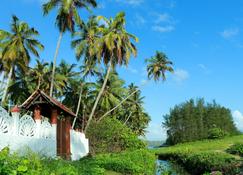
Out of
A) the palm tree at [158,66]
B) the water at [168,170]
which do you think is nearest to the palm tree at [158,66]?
the palm tree at [158,66]

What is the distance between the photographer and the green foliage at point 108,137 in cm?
3638

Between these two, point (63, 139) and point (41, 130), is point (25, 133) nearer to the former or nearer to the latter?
point (41, 130)

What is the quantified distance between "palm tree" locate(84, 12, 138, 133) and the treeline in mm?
32489

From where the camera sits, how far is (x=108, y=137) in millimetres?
36594

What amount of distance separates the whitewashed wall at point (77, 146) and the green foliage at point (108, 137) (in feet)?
23.8

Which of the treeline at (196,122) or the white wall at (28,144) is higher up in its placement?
the treeline at (196,122)

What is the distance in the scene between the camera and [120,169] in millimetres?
17109

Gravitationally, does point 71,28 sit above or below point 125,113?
above

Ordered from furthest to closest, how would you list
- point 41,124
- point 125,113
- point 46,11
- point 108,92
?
1. point 125,113
2. point 108,92
3. point 46,11
4. point 41,124

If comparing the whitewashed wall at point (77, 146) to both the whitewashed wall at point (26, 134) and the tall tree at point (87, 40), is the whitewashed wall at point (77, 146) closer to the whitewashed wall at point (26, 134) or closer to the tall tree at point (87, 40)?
the whitewashed wall at point (26, 134)

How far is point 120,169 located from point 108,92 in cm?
3240

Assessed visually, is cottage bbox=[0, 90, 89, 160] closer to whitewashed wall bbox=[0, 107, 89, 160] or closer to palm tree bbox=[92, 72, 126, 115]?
whitewashed wall bbox=[0, 107, 89, 160]

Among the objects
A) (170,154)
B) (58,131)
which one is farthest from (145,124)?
(58,131)

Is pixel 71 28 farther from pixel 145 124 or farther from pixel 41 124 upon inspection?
pixel 145 124
